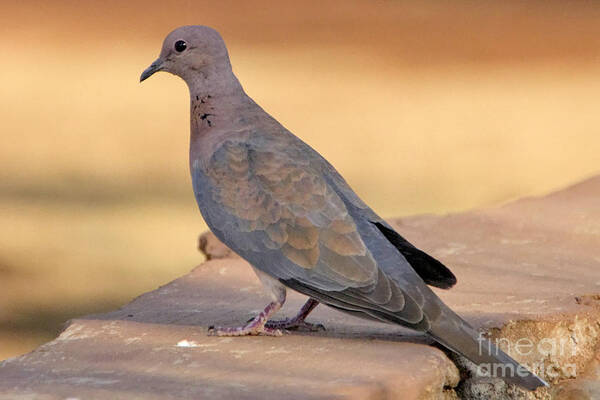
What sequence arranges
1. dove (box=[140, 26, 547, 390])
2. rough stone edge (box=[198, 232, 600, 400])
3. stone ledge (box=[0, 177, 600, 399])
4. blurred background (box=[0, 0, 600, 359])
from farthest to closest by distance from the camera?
blurred background (box=[0, 0, 600, 359]) → rough stone edge (box=[198, 232, 600, 400]) → dove (box=[140, 26, 547, 390]) → stone ledge (box=[0, 177, 600, 399])

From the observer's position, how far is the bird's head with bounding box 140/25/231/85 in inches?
149

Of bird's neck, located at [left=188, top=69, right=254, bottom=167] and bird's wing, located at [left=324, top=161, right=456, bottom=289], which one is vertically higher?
bird's neck, located at [left=188, top=69, right=254, bottom=167]

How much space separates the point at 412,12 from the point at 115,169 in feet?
10.7

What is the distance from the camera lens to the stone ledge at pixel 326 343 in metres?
3.13

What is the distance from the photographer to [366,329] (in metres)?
3.62

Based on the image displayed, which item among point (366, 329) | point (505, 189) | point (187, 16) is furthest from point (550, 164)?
point (366, 329)

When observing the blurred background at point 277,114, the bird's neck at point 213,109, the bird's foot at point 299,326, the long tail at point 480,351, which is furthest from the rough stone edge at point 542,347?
the blurred background at point 277,114

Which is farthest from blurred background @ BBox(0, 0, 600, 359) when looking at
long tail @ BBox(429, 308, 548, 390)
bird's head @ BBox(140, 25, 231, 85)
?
long tail @ BBox(429, 308, 548, 390)

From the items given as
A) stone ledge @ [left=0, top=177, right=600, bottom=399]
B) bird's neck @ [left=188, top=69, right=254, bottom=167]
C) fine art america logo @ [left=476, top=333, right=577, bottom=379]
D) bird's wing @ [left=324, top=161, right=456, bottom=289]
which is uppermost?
bird's neck @ [left=188, top=69, right=254, bottom=167]

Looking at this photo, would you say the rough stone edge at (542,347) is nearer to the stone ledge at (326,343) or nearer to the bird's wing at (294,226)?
the stone ledge at (326,343)

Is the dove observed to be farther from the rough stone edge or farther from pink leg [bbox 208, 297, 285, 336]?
the rough stone edge

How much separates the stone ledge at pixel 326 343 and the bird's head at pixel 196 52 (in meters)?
0.80

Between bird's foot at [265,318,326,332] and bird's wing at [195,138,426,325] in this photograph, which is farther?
bird's foot at [265,318,326,332]

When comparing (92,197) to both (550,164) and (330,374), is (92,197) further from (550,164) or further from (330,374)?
(330,374)
